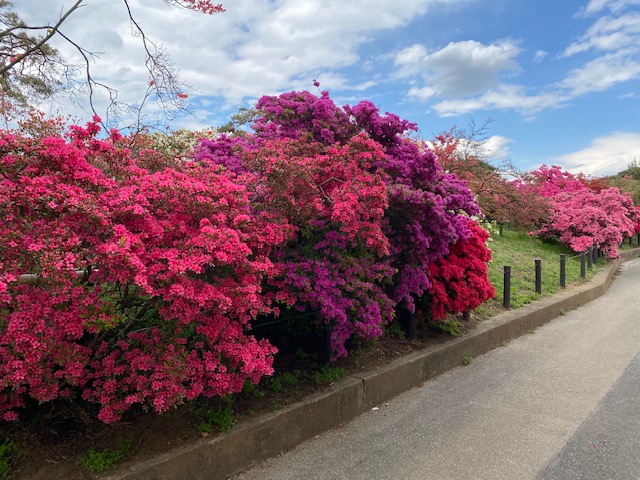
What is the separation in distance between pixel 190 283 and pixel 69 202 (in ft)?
2.61

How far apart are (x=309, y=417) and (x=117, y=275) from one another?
2088 millimetres

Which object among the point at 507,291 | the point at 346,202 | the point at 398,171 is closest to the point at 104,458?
the point at 346,202

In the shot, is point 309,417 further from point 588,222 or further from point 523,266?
point 588,222

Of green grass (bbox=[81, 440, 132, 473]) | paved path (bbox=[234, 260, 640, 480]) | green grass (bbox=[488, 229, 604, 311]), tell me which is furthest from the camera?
green grass (bbox=[488, 229, 604, 311])

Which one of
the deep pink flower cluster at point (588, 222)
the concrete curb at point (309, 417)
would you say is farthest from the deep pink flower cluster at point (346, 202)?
the deep pink flower cluster at point (588, 222)

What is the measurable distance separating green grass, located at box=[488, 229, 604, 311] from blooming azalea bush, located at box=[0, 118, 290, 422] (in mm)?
6371

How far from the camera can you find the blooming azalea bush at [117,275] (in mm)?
2463

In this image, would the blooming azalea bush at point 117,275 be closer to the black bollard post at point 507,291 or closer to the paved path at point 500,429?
the paved path at point 500,429

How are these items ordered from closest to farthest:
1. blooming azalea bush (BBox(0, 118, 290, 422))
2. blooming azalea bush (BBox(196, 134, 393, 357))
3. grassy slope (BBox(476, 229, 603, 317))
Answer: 1. blooming azalea bush (BBox(0, 118, 290, 422))
2. blooming azalea bush (BBox(196, 134, 393, 357))
3. grassy slope (BBox(476, 229, 603, 317))

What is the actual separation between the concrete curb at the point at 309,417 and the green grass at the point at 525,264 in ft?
7.76

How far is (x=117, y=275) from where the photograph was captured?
249 centimetres

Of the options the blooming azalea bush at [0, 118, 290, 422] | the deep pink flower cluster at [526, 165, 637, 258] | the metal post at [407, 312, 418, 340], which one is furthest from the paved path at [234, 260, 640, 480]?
the deep pink flower cluster at [526, 165, 637, 258]

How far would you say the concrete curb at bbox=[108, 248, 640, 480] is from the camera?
115 inches

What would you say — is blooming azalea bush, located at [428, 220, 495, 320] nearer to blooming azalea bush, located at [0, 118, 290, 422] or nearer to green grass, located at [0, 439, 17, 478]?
blooming azalea bush, located at [0, 118, 290, 422]
